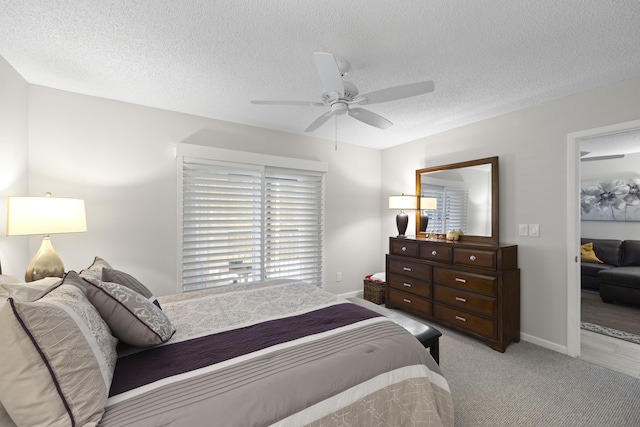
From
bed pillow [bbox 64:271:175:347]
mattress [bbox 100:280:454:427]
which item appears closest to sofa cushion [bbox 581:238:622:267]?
mattress [bbox 100:280:454:427]

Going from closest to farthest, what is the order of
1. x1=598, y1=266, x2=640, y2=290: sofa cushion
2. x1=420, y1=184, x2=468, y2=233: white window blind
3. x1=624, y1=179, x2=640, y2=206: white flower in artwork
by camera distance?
x1=420, y1=184, x2=468, y2=233: white window blind < x1=598, y1=266, x2=640, y2=290: sofa cushion < x1=624, y1=179, x2=640, y2=206: white flower in artwork

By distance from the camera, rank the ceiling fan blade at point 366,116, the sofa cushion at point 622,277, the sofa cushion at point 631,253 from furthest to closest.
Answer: the sofa cushion at point 631,253
the sofa cushion at point 622,277
the ceiling fan blade at point 366,116

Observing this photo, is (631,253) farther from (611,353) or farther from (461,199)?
(461,199)

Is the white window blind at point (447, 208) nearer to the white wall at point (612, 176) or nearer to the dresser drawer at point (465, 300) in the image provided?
the dresser drawer at point (465, 300)

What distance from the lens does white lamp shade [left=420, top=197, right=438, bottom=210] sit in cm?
390

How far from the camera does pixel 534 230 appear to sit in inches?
115

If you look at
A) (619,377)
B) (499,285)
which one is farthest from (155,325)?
(619,377)

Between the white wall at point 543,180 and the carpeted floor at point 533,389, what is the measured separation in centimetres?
41

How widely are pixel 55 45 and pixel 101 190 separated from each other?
134 cm

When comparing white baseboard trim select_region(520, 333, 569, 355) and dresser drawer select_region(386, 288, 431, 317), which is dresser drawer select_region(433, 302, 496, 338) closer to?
dresser drawer select_region(386, 288, 431, 317)

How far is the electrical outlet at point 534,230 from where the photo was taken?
2910 millimetres

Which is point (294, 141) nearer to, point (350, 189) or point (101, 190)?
point (350, 189)

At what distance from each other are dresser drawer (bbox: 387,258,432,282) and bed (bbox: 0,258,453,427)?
6.04ft

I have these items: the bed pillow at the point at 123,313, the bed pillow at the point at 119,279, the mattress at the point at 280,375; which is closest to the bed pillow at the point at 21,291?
the bed pillow at the point at 123,313
